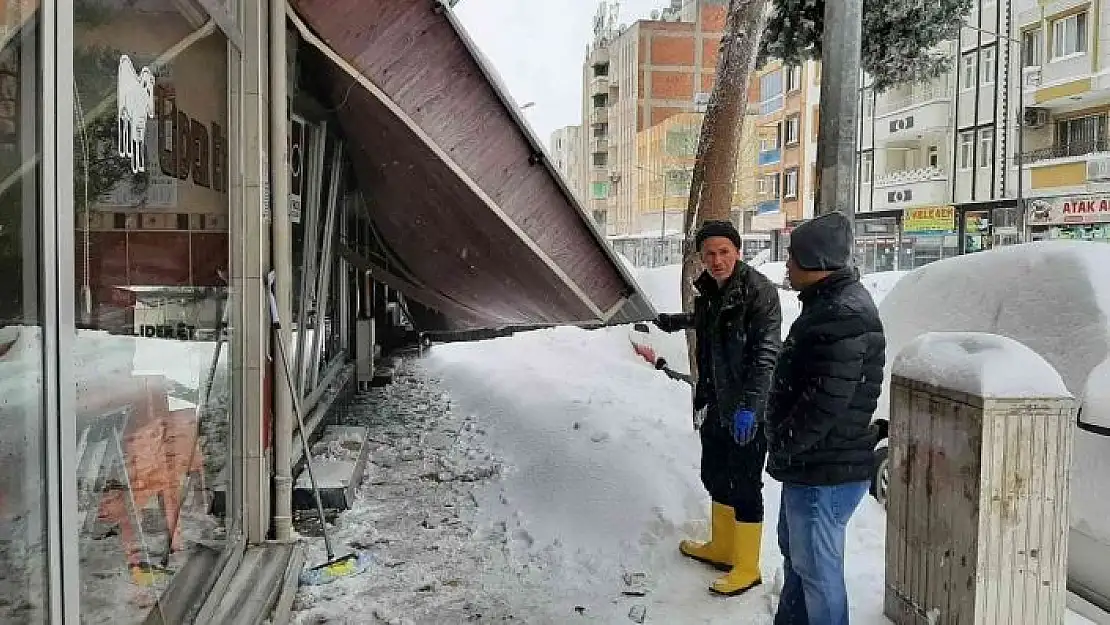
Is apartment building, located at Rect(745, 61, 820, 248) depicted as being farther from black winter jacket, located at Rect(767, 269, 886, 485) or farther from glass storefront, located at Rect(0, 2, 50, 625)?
glass storefront, located at Rect(0, 2, 50, 625)

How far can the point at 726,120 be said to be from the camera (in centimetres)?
730

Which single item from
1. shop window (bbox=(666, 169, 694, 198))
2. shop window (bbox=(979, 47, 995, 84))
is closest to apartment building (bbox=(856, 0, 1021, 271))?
shop window (bbox=(979, 47, 995, 84))

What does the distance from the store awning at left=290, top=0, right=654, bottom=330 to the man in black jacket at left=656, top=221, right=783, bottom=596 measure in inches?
45.0

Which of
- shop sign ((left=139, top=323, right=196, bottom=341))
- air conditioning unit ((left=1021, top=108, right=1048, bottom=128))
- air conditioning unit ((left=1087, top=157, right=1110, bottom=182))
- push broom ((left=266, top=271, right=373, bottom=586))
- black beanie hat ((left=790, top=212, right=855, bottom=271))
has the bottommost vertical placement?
push broom ((left=266, top=271, right=373, bottom=586))

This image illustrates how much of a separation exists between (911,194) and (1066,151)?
6.54m

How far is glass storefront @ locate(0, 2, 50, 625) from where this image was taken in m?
1.90

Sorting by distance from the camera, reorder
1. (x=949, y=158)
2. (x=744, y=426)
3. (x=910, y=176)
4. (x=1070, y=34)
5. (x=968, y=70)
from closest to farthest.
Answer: (x=744, y=426) < (x=1070, y=34) < (x=968, y=70) < (x=949, y=158) < (x=910, y=176)

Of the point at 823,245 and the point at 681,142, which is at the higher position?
the point at 681,142

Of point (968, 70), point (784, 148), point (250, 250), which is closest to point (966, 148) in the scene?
point (968, 70)

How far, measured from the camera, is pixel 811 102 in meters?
44.3

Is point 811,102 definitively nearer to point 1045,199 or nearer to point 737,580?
point 1045,199

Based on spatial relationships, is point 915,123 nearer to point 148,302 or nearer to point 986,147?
point 986,147

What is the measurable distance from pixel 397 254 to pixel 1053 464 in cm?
717

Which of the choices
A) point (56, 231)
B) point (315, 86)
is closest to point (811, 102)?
point (315, 86)
